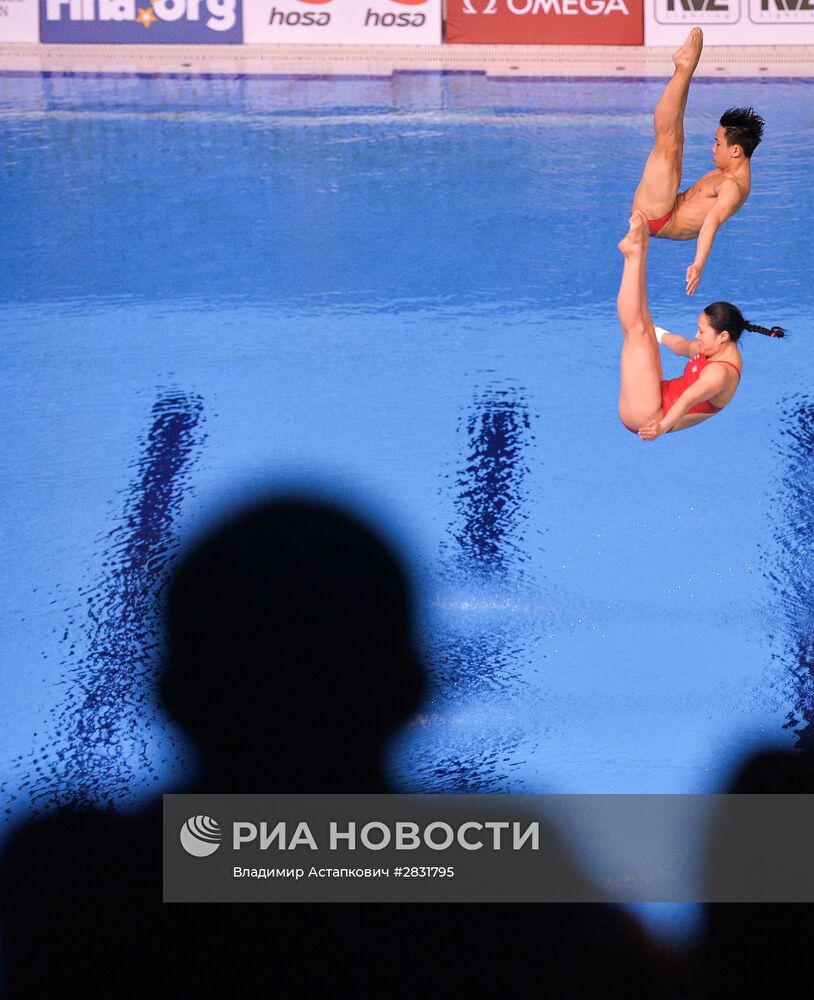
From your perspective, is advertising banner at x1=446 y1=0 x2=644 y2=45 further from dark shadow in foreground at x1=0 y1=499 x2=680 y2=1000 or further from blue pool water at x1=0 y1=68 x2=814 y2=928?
dark shadow in foreground at x1=0 y1=499 x2=680 y2=1000

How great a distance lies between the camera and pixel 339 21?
607 centimetres

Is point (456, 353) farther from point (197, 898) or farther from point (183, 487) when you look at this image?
point (197, 898)

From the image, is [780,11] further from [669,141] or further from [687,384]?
[687,384]

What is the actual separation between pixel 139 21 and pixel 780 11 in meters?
3.40

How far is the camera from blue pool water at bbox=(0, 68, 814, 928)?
3742 millimetres

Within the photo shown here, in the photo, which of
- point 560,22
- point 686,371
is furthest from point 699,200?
point 560,22

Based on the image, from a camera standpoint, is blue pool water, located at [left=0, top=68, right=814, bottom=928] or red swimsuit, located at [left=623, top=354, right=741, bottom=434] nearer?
red swimsuit, located at [left=623, top=354, right=741, bottom=434]

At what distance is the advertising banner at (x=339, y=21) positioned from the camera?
19.8 feet

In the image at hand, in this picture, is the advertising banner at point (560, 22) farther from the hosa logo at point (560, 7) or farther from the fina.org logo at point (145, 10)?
the fina.org logo at point (145, 10)

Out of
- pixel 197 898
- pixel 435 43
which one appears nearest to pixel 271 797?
pixel 197 898

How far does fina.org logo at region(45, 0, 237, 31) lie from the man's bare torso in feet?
11.6

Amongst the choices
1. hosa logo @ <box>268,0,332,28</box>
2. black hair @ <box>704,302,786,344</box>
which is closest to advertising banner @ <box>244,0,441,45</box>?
hosa logo @ <box>268,0,332,28</box>

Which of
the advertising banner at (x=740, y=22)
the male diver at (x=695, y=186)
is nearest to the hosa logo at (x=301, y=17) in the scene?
the advertising banner at (x=740, y=22)

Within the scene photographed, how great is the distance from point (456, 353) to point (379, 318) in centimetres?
40
